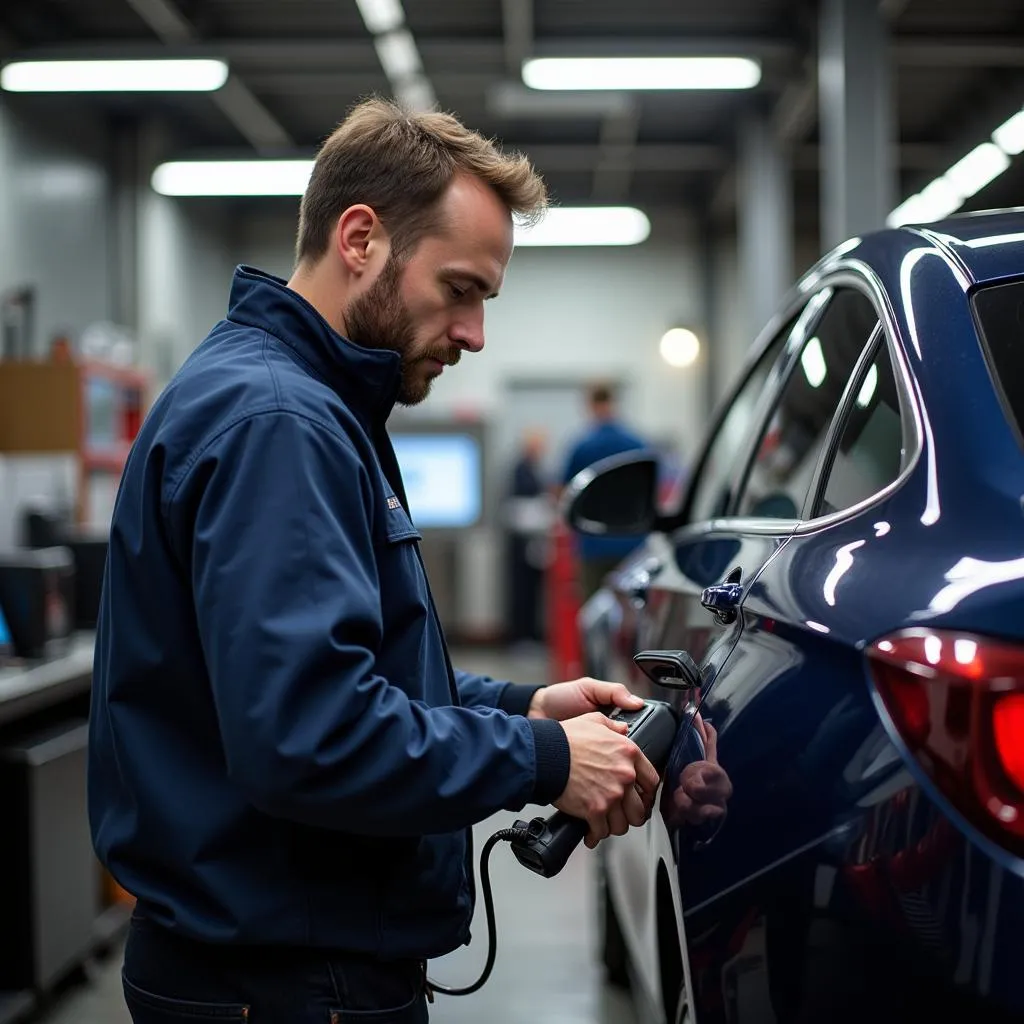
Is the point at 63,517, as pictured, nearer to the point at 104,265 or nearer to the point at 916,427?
the point at 916,427

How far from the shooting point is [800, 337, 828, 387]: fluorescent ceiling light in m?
1.89

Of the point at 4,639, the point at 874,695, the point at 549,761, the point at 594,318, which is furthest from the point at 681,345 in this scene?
the point at 874,695

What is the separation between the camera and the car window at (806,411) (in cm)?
173

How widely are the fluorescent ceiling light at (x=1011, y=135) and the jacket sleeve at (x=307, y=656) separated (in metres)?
9.42

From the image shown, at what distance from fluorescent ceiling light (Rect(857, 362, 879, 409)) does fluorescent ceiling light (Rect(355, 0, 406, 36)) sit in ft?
22.5

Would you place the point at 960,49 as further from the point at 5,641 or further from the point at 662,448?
the point at 5,641

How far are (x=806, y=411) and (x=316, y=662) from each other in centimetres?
107

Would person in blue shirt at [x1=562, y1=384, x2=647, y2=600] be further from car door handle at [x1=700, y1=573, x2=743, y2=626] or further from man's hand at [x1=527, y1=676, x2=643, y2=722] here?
car door handle at [x1=700, y1=573, x2=743, y2=626]

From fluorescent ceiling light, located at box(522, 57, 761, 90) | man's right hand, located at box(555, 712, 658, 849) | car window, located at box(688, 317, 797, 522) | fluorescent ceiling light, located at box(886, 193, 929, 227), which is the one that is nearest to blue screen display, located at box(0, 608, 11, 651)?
car window, located at box(688, 317, 797, 522)

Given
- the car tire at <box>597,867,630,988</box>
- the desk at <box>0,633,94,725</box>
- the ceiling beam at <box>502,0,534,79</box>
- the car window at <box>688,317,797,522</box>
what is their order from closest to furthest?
1. the car window at <box>688,317,797,522</box>
2. the desk at <box>0,633,94,725</box>
3. the car tire at <box>597,867,630,988</box>
4. the ceiling beam at <box>502,0,534,79</box>

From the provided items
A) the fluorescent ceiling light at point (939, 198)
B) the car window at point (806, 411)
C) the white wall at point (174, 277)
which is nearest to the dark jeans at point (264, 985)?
the car window at point (806, 411)

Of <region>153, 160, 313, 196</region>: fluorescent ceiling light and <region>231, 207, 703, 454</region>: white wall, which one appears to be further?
<region>231, 207, 703, 454</region>: white wall

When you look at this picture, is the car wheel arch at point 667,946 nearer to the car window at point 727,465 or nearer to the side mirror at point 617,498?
the car window at point 727,465

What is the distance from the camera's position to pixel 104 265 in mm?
10039
